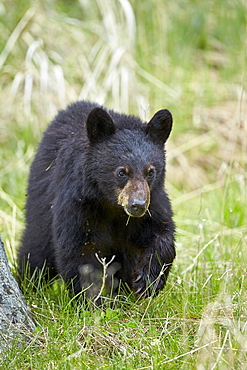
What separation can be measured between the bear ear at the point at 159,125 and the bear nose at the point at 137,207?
0.60 m

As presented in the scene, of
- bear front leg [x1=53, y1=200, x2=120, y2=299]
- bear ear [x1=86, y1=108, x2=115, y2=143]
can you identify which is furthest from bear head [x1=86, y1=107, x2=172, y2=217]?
bear front leg [x1=53, y1=200, x2=120, y2=299]

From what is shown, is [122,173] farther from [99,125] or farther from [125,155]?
[99,125]

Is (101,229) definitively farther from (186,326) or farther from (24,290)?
(186,326)

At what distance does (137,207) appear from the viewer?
11.8ft

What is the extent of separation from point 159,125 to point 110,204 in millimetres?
616

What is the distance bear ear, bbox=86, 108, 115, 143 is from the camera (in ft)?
12.5

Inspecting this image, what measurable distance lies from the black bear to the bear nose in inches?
3.1

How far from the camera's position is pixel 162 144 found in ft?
13.4

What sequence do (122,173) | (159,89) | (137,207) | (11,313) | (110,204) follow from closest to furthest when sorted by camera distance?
(11,313) → (137,207) → (122,173) → (110,204) → (159,89)

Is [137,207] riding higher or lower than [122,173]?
lower

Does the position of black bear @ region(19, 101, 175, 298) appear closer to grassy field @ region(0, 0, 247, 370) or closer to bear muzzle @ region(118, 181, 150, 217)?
bear muzzle @ region(118, 181, 150, 217)

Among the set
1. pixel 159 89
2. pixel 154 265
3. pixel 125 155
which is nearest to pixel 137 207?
pixel 125 155

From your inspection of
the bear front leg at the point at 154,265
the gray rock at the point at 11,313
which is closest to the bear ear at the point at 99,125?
the bear front leg at the point at 154,265

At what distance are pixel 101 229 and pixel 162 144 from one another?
2.31ft
